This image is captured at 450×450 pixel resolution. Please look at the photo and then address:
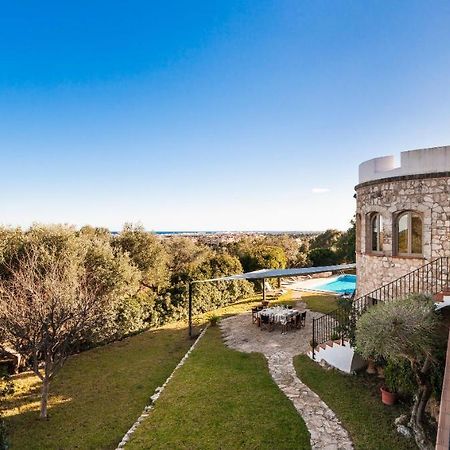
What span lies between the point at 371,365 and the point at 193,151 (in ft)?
66.7

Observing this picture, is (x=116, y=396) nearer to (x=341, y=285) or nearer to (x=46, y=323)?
(x=46, y=323)

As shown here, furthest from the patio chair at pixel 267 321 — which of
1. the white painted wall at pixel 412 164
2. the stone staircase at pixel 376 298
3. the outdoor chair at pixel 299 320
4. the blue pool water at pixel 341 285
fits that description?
the blue pool water at pixel 341 285

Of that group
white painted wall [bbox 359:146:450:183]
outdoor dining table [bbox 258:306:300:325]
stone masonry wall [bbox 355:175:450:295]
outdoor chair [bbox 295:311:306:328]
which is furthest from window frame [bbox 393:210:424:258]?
outdoor chair [bbox 295:311:306:328]

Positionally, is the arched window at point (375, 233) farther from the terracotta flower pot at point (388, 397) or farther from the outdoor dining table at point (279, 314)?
the outdoor dining table at point (279, 314)

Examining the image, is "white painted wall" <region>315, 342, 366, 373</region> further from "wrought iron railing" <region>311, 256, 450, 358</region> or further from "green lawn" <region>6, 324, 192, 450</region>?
"green lawn" <region>6, 324, 192, 450</region>

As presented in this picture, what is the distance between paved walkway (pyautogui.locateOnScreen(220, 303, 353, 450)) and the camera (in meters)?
7.01

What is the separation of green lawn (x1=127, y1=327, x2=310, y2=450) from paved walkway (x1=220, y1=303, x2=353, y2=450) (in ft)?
1.00

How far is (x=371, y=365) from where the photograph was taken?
10148 millimetres

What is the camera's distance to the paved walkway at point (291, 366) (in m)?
7.01

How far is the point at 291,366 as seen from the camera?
11164 millimetres

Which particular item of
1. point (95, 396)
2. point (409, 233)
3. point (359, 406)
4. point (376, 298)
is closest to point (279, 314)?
point (376, 298)

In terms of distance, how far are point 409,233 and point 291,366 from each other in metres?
6.24

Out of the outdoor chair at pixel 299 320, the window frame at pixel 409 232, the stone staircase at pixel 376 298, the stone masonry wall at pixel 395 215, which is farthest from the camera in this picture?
the outdoor chair at pixel 299 320

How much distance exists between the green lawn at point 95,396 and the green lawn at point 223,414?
1052 mm
